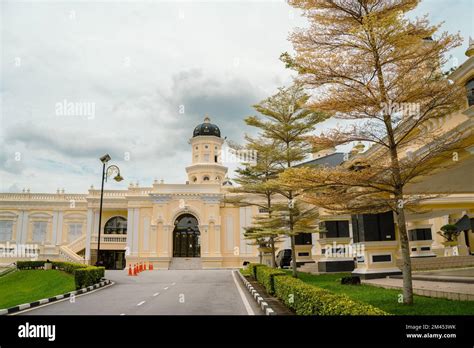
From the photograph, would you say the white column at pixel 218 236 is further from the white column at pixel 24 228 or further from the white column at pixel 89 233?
the white column at pixel 24 228

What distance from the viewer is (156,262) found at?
3544 cm

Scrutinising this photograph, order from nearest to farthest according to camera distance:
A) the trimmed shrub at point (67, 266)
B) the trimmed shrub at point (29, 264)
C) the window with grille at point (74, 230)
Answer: the trimmed shrub at point (67, 266) < the trimmed shrub at point (29, 264) < the window with grille at point (74, 230)

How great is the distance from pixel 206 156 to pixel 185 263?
1391 centimetres

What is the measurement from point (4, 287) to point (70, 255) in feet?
27.2

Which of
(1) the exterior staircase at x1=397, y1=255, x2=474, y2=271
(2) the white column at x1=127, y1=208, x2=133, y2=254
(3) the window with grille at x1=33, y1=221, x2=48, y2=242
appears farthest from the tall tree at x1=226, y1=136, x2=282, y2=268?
(3) the window with grille at x1=33, y1=221, x2=48, y2=242

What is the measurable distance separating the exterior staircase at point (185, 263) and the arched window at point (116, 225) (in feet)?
28.5

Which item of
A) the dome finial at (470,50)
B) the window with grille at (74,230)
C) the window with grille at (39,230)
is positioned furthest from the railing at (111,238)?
the dome finial at (470,50)

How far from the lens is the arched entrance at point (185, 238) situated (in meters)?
37.5

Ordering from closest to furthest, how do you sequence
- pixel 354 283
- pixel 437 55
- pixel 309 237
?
pixel 437 55 → pixel 354 283 → pixel 309 237

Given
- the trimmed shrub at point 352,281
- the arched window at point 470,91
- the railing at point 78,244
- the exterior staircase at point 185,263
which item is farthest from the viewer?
the railing at point 78,244

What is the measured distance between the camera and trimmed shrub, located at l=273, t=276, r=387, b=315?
6.14 metres

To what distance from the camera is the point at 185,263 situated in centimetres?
3531
